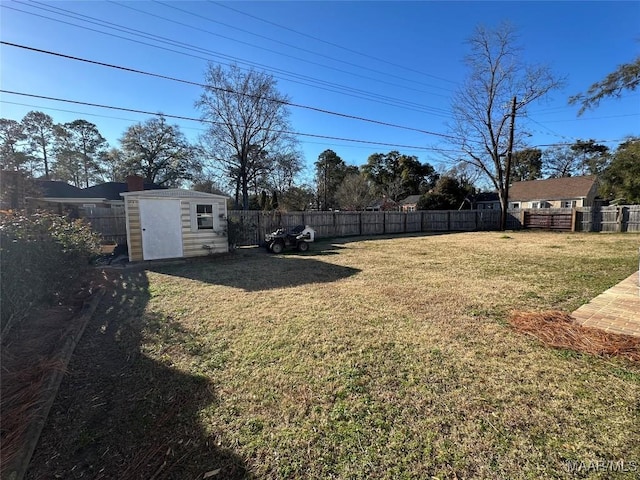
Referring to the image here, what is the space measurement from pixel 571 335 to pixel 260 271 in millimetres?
5868

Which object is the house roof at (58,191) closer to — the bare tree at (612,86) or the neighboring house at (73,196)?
the neighboring house at (73,196)

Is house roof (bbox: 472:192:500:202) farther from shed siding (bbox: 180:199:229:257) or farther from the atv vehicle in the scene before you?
shed siding (bbox: 180:199:229:257)

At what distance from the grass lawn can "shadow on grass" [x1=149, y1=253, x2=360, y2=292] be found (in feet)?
4.49

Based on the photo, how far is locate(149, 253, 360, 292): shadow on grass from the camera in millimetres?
6037

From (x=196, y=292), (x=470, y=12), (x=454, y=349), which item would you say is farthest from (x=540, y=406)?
(x=470, y=12)

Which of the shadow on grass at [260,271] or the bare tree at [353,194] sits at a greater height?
the bare tree at [353,194]

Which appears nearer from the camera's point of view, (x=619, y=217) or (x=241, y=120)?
(x=619, y=217)

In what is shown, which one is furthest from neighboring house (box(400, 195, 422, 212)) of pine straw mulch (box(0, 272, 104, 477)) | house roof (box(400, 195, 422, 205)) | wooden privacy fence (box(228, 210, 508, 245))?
pine straw mulch (box(0, 272, 104, 477))

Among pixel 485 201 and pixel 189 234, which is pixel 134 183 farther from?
pixel 485 201

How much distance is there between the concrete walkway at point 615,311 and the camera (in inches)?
130

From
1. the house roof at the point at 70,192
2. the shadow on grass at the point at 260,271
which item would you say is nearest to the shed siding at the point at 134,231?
the shadow on grass at the point at 260,271

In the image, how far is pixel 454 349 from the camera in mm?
2955

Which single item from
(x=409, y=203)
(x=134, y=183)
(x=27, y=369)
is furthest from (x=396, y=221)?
(x=27, y=369)

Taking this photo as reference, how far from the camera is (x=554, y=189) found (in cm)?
2816
